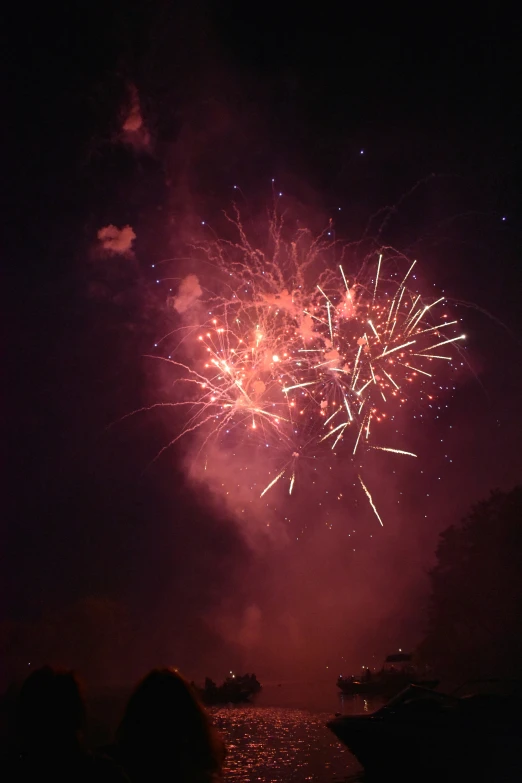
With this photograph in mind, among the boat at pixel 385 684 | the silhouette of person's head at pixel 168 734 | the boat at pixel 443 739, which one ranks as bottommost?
the boat at pixel 443 739

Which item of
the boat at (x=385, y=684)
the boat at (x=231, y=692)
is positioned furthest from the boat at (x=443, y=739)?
the boat at (x=231, y=692)

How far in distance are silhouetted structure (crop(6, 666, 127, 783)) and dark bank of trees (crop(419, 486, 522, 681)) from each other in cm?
2967

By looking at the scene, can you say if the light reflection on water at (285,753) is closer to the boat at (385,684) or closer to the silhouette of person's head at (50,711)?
the silhouette of person's head at (50,711)

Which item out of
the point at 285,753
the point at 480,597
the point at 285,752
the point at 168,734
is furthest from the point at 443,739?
the point at 480,597

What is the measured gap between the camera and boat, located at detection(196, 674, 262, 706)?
48.8m

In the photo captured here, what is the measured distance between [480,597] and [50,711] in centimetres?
3216

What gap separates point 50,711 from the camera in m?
2.33

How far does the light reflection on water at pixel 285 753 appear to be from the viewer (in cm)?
1362

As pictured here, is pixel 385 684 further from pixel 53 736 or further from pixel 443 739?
pixel 53 736

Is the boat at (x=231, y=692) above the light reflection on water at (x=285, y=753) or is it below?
above

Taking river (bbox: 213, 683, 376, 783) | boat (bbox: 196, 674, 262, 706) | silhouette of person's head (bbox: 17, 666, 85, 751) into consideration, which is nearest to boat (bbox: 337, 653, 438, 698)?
boat (bbox: 196, 674, 262, 706)

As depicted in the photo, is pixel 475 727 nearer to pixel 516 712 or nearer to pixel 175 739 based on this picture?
pixel 516 712

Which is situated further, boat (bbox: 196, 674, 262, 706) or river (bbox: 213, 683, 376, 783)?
boat (bbox: 196, 674, 262, 706)

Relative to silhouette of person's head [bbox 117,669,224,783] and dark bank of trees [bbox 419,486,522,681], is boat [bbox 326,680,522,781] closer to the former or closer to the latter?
silhouette of person's head [bbox 117,669,224,783]
